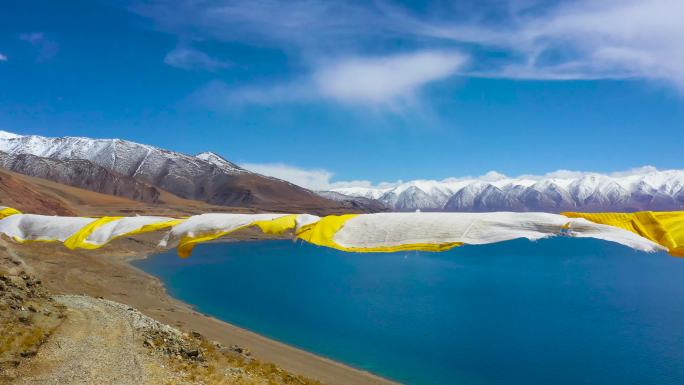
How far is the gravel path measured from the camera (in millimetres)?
8641

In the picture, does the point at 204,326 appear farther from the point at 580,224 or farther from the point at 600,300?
the point at 600,300

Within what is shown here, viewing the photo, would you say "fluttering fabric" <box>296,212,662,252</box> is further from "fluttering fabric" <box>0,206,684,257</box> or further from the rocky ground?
the rocky ground

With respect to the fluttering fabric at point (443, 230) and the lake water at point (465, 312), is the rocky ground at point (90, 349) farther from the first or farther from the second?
the lake water at point (465, 312)

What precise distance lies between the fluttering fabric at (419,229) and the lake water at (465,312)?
1381cm

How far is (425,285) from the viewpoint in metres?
34.4

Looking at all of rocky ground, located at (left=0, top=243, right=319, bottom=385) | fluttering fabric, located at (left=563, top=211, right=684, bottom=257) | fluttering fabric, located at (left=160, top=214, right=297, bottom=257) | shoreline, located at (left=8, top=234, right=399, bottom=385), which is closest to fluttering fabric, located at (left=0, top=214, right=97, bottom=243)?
fluttering fabric, located at (left=160, top=214, right=297, bottom=257)

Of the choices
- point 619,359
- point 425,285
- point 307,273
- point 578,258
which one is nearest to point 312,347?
point 619,359

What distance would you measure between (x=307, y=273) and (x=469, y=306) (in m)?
18.2

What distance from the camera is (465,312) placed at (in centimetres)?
2658

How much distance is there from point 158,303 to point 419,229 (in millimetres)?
25067

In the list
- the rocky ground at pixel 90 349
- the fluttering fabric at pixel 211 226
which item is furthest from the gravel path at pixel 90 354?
the fluttering fabric at pixel 211 226

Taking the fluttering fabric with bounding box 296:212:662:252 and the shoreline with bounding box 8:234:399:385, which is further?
the shoreline with bounding box 8:234:399:385

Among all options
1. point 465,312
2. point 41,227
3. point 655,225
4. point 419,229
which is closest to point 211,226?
point 419,229

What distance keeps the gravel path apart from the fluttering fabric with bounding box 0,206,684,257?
3.08m
